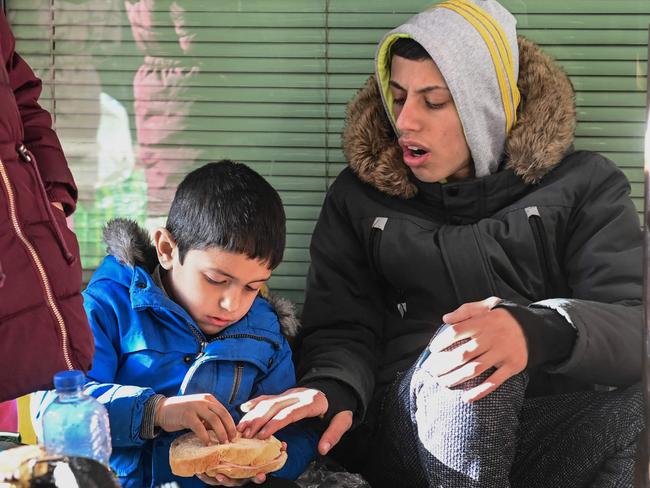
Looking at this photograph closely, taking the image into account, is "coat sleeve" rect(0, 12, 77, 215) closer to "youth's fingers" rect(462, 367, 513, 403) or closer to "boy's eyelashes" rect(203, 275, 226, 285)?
"boy's eyelashes" rect(203, 275, 226, 285)

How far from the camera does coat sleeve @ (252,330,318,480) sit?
2711mm

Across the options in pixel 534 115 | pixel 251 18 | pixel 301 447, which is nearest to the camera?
pixel 301 447

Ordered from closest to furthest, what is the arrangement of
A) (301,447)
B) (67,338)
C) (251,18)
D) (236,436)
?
1. (67,338)
2. (236,436)
3. (301,447)
4. (251,18)

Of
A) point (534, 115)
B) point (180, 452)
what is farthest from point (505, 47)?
point (180, 452)

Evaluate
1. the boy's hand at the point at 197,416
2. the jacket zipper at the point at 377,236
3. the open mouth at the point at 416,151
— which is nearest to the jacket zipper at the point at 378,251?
the jacket zipper at the point at 377,236

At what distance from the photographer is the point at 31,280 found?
2.23 metres

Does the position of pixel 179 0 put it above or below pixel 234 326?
above

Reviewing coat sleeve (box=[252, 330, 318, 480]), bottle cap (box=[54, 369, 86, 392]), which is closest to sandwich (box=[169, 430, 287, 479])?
coat sleeve (box=[252, 330, 318, 480])

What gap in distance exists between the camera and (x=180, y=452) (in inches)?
94.3

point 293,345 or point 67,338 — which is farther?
point 293,345

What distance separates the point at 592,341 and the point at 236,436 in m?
0.95

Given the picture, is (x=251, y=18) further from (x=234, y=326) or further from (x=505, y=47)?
(x=234, y=326)

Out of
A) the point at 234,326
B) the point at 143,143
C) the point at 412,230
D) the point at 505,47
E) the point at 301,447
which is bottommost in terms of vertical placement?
the point at 301,447

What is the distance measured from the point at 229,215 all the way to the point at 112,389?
0.56m
